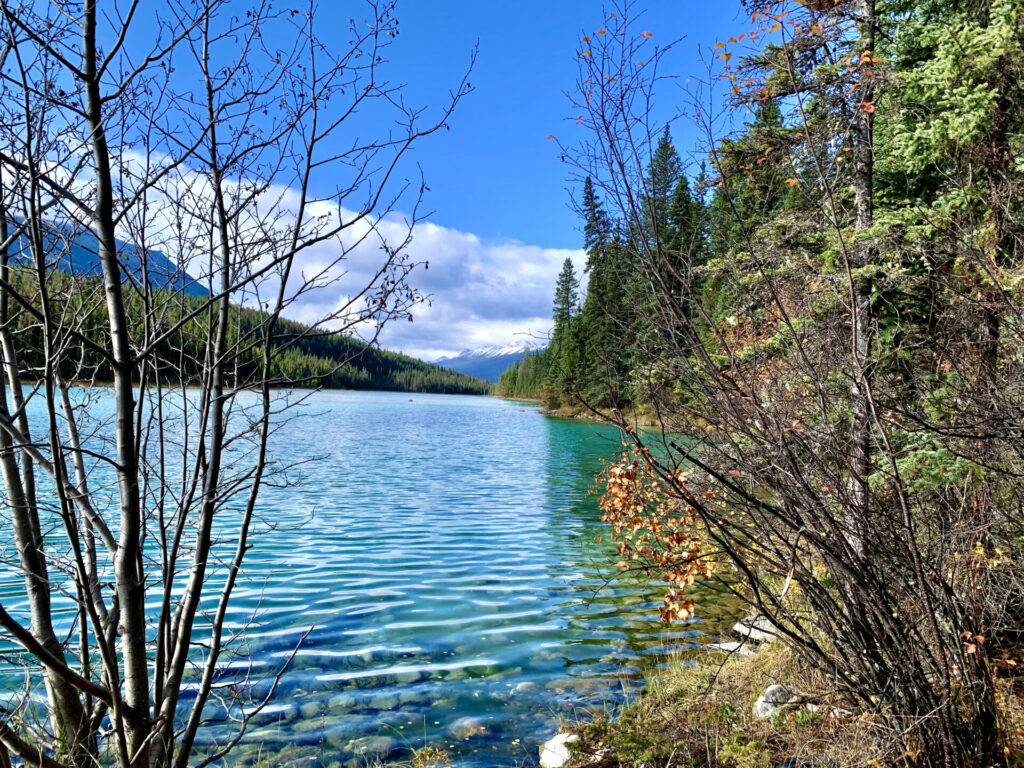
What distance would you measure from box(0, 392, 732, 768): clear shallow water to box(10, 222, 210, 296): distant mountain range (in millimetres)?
1171

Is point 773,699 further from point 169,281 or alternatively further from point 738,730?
point 169,281

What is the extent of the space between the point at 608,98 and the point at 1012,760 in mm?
3671

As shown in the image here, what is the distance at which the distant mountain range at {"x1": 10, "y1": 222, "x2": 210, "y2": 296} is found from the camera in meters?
2.30

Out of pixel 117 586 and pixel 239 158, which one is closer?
pixel 117 586

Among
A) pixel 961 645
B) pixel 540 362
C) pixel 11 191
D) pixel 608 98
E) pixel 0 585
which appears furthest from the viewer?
pixel 540 362

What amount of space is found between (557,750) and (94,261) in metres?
3.98

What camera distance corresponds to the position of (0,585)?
304 inches

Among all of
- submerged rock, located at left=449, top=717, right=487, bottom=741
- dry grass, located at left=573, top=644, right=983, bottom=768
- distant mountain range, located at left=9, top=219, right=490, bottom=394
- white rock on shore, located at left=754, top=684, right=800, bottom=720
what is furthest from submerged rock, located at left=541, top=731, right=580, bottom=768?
distant mountain range, located at left=9, top=219, right=490, bottom=394

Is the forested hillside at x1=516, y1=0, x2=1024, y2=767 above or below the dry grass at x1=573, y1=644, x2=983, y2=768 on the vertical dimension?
above

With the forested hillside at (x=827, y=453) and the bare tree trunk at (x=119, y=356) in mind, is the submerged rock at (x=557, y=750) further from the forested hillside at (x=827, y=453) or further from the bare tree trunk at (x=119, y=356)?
the bare tree trunk at (x=119, y=356)

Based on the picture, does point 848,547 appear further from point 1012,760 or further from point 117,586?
point 117,586

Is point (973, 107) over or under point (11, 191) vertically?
over

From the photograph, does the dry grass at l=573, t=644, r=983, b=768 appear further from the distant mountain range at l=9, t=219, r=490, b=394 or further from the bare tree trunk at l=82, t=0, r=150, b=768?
the bare tree trunk at l=82, t=0, r=150, b=768

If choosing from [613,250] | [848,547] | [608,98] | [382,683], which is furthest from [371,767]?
[608,98]
